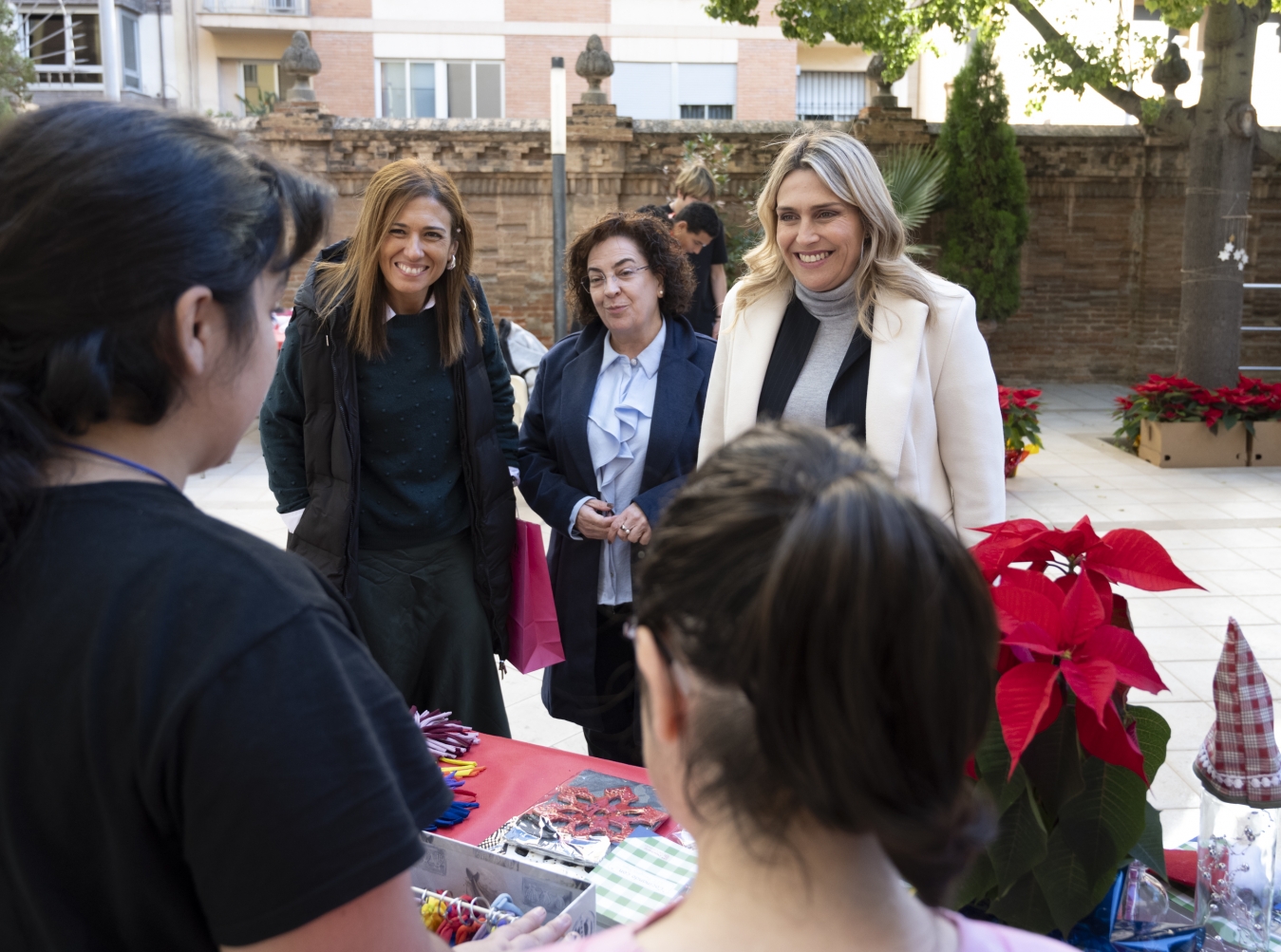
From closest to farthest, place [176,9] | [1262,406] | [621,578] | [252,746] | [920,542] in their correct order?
[920,542] < [252,746] < [621,578] < [1262,406] < [176,9]

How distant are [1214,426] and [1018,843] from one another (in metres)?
8.54

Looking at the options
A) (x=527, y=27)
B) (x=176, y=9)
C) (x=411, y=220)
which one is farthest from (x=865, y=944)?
(x=176, y=9)

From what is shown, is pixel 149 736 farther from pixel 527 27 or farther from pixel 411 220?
pixel 527 27

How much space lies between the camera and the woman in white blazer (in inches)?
104

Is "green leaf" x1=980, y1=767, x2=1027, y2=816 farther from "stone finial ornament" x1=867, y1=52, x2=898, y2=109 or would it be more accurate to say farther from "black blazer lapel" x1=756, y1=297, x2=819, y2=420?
"stone finial ornament" x1=867, y1=52, x2=898, y2=109

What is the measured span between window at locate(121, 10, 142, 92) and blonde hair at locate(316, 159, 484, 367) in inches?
930

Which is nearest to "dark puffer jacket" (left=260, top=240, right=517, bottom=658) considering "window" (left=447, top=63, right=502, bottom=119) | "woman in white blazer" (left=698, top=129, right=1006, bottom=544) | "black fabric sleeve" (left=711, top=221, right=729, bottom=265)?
"woman in white blazer" (left=698, top=129, right=1006, bottom=544)

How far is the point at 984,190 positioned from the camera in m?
12.8

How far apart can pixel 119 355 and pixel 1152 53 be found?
37.0 ft

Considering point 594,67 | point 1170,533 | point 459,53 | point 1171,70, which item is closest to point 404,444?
point 1170,533

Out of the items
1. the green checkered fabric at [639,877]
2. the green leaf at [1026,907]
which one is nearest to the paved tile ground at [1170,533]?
the green leaf at [1026,907]

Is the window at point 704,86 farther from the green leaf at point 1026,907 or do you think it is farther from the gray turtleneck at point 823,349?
the green leaf at point 1026,907

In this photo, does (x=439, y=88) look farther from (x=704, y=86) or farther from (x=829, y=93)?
(x=829, y=93)

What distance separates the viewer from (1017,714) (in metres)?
1.57
